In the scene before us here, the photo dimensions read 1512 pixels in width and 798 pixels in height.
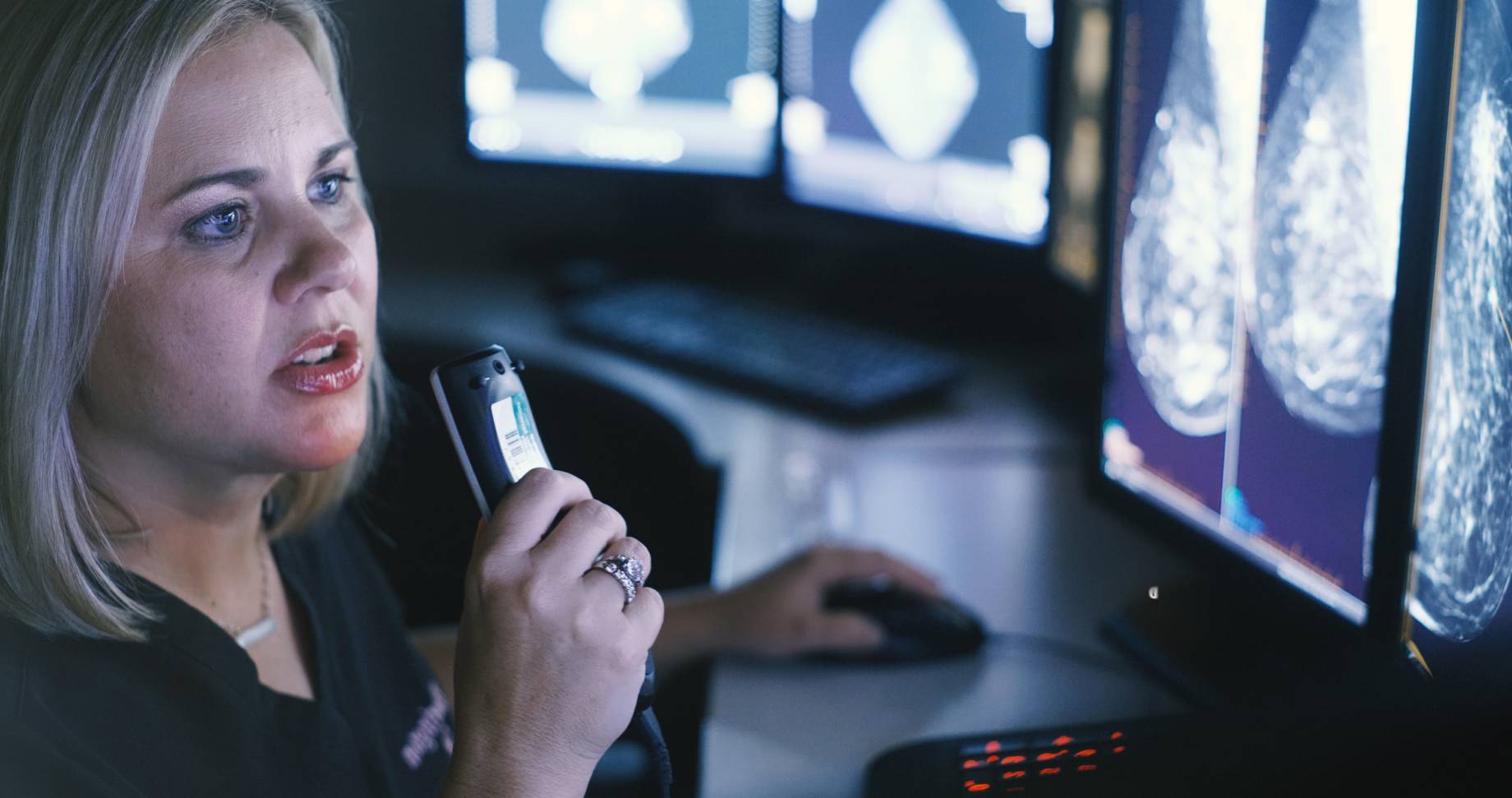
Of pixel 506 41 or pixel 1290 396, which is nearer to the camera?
pixel 1290 396

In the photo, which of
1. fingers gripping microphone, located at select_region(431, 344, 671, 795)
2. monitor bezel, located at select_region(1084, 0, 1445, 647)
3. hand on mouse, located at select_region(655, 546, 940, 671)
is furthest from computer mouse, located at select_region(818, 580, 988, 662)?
fingers gripping microphone, located at select_region(431, 344, 671, 795)

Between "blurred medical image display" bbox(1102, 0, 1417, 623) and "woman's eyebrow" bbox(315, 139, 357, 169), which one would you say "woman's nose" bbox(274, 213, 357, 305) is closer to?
"woman's eyebrow" bbox(315, 139, 357, 169)

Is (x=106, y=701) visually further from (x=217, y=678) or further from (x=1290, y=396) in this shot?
(x=1290, y=396)

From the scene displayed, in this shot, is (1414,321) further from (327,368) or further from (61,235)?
(61,235)

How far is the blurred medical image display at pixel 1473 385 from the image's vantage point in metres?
0.69

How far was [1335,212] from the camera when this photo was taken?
2.72ft

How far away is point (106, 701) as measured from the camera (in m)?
0.75

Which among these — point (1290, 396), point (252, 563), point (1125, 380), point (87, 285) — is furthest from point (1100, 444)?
point (87, 285)

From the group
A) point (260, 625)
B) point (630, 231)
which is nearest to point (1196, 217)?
point (260, 625)

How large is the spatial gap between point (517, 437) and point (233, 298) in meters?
0.18

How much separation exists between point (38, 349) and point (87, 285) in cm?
5

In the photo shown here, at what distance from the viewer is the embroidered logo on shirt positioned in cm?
96

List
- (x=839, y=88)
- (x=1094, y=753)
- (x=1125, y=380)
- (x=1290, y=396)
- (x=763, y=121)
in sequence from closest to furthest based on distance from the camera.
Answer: (x=1094, y=753), (x=1290, y=396), (x=1125, y=380), (x=839, y=88), (x=763, y=121)

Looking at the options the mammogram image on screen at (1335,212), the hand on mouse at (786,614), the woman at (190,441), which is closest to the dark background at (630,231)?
the hand on mouse at (786,614)
